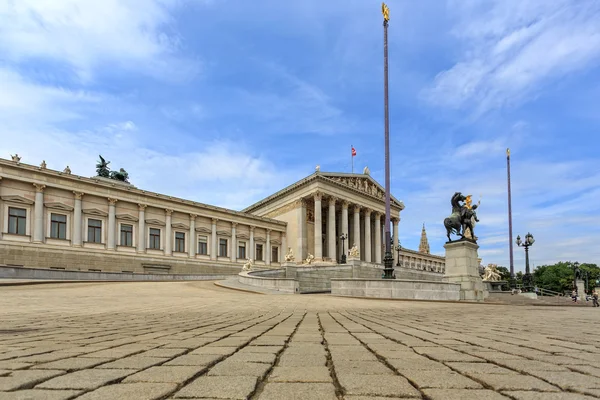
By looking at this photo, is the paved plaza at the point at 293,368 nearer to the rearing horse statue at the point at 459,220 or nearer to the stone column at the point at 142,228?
the rearing horse statue at the point at 459,220

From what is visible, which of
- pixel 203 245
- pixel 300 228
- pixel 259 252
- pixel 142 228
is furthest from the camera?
pixel 300 228

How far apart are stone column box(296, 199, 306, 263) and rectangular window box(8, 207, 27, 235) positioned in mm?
34476

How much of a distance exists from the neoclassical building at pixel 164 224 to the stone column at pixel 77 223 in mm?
97

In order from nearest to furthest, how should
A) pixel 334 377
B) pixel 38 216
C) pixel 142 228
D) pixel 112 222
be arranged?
1. pixel 334 377
2. pixel 38 216
3. pixel 112 222
4. pixel 142 228

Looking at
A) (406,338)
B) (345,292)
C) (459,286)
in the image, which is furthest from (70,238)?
(406,338)

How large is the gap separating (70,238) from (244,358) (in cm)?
4279

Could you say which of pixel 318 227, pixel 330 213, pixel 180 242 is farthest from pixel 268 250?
pixel 180 242

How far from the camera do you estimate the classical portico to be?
202 feet

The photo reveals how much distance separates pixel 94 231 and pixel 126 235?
360cm

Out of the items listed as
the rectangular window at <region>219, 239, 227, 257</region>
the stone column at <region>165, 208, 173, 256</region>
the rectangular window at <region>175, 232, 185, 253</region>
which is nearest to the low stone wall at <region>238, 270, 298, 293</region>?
the stone column at <region>165, 208, 173, 256</region>

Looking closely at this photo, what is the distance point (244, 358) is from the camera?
3.63 metres

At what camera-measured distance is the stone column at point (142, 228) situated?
4625 centimetres

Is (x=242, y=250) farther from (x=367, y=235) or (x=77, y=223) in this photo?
(x=77, y=223)

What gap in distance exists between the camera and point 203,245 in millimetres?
53812
